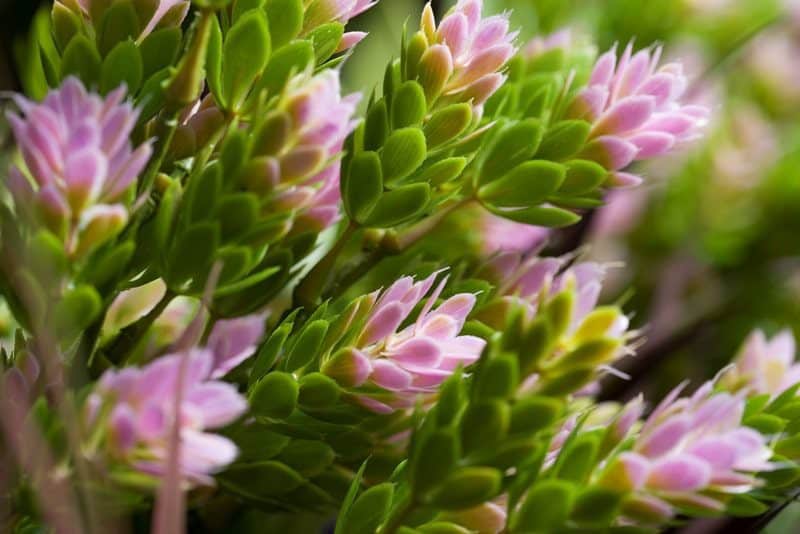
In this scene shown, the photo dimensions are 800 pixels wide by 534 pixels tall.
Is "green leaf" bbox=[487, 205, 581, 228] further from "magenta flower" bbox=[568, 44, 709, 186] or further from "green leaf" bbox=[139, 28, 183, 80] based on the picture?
"green leaf" bbox=[139, 28, 183, 80]

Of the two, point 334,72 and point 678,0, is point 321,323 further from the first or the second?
point 678,0

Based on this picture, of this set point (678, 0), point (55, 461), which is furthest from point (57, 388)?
point (678, 0)

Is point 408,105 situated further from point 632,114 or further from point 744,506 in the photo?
point 744,506

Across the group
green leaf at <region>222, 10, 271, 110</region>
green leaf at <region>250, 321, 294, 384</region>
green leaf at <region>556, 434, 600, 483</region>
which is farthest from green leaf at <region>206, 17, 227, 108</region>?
green leaf at <region>556, 434, 600, 483</region>

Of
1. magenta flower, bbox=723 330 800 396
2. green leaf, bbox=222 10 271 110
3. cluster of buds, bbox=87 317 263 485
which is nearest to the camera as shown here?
cluster of buds, bbox=87 317 263 485

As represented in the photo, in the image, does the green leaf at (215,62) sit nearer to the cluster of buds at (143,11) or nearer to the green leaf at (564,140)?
the cluster of buds at (143,11)

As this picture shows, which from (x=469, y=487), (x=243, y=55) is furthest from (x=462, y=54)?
(x=469, y=487)

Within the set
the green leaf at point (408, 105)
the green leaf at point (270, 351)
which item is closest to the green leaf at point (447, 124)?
the green leaf at point (408, 105)
